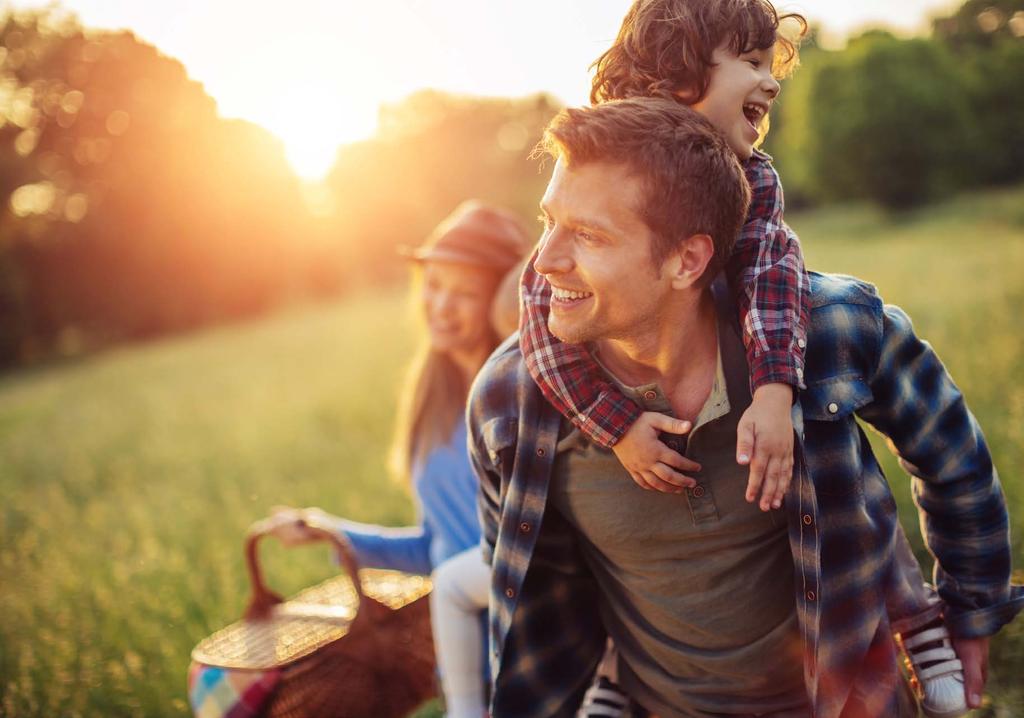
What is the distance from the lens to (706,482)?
1845 millimetres

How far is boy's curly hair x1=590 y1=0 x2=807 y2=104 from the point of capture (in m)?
1.87

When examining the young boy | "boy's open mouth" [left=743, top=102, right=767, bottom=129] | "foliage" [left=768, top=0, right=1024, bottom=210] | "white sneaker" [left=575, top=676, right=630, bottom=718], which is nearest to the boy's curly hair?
the young boy

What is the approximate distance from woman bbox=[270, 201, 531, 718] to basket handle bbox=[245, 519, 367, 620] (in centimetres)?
4

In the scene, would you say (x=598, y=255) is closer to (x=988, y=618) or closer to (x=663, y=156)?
(x=663, y=156)

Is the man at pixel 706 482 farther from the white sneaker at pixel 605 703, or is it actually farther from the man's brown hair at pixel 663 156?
the white sneaker at pixel 605 703

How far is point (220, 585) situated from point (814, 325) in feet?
12.4

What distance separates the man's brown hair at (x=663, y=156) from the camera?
1686 mm

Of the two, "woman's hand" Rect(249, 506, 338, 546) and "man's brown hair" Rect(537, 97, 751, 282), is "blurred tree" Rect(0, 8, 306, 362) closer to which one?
"woman's hand" Rect(249, 506, 338, 546)

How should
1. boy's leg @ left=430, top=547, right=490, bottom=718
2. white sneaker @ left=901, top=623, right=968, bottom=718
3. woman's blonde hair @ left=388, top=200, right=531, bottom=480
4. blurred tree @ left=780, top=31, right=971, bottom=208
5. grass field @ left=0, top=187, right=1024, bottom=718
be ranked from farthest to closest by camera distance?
1. blurred tree @ left=780, top=31, right=971, bottom=208
2. grass field @ left=0, top=187, right=1024, bottom=718
3. woman's blonde hair @ left=388, top=200, right=531, bottom=480
4. boy's leg @ left=430, top=547, right=490, bottom=718
5. white sneaker @ left=901, top=623, right=968, bottom=718

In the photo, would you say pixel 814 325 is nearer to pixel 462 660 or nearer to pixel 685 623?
pixel 685 623

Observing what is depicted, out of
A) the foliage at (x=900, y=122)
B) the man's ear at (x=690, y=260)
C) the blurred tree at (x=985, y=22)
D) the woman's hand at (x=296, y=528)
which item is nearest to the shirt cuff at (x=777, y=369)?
the man's ear at (x=690, y=260)

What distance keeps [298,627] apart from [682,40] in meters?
2.28

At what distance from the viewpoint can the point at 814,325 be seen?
5.93 ft

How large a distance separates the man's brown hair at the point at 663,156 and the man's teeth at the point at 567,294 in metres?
0.17
